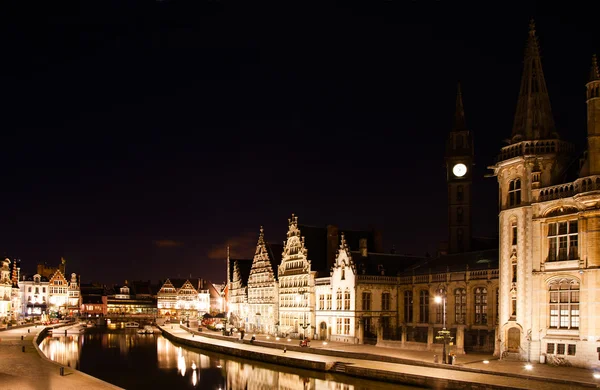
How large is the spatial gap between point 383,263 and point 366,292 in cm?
421

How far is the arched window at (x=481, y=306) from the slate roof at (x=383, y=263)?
12.2m

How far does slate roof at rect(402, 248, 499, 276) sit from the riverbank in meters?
9.12

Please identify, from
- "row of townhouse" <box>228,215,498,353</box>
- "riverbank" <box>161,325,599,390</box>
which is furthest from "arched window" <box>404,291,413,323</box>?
"riverbank" <box>161,325,599,390</box>

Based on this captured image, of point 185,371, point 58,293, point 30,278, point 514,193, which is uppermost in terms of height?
point 514,193

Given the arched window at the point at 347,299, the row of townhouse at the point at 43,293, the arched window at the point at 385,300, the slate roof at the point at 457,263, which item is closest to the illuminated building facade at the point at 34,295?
the row of townhouse at the point at 43,293

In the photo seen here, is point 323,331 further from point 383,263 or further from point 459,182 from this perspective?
point 459,182

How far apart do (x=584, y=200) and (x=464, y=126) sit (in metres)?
36.3

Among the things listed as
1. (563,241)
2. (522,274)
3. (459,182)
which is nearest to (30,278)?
(459,182)

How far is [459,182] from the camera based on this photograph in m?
72.8

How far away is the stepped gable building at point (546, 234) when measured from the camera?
3928 cm

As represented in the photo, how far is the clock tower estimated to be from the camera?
7100 cm

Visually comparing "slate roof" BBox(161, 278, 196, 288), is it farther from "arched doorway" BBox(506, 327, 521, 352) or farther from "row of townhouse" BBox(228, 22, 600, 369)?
"arched doorway" BBox(506, 327, 521, 352)

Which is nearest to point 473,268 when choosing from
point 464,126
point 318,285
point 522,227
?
point 522,227

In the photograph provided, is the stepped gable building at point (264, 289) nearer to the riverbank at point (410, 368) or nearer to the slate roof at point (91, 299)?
the riverbank at point (410, 368)
